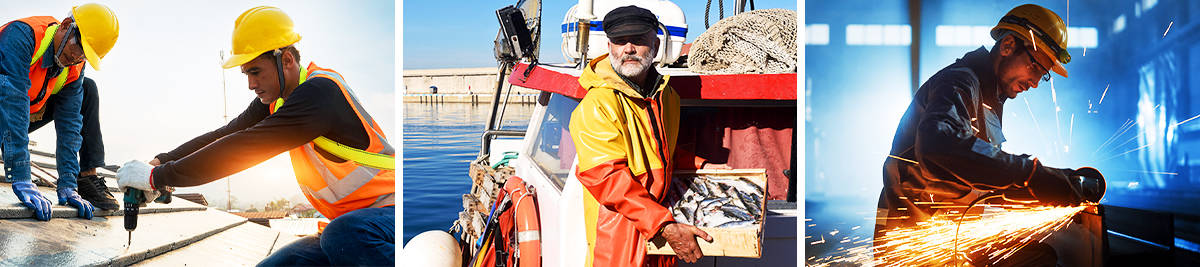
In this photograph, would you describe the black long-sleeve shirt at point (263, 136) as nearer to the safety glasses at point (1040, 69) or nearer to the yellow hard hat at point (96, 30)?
the yellow hard hat at point (96, 30)

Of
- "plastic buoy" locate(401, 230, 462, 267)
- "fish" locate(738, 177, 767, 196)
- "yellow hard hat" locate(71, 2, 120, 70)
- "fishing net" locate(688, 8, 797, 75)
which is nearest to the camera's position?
"fish" locate(738, 177, 767, 196)

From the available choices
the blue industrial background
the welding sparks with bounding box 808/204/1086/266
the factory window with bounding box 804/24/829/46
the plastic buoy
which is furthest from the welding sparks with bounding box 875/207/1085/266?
the plastic buoy

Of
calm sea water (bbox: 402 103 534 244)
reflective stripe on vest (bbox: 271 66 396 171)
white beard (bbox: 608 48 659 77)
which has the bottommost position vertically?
calm sea water (bbox: 402 103 534 244)

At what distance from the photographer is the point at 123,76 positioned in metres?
3.42

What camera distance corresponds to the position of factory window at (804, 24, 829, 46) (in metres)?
3.62

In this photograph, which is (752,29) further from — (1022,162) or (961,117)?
(1022,162)

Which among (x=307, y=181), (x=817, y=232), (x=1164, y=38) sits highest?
(x=1164, y=38)

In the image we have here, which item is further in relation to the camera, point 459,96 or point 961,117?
point 459,96

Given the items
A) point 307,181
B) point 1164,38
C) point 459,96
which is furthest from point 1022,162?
point 459,96

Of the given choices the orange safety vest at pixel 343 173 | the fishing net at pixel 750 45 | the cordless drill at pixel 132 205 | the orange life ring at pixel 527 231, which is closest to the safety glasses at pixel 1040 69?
the fishing net at pixel 750 45

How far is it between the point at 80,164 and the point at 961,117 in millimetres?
3695

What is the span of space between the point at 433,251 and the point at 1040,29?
2.94m

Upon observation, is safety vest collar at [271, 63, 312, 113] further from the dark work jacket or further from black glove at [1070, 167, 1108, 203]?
black glove at [1070, 167, 1108, 203]

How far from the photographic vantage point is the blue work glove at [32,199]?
11.3 feet
